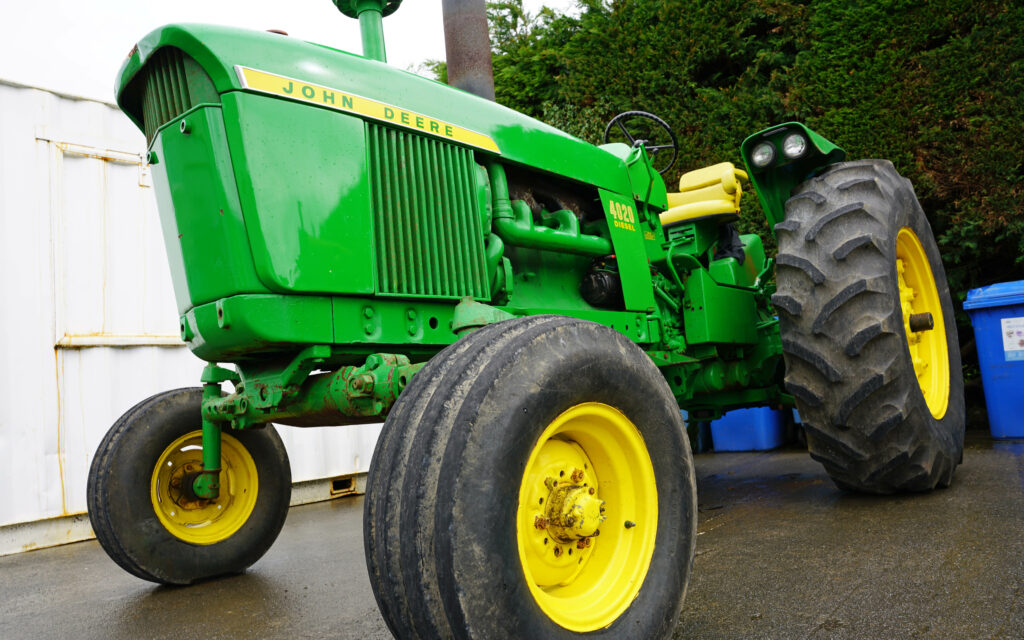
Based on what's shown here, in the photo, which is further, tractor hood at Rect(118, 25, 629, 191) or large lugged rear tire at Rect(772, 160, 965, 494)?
large lugged rear tire at Rect(772, 160, 965, 494)

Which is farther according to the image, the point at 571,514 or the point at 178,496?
the point at 178,496

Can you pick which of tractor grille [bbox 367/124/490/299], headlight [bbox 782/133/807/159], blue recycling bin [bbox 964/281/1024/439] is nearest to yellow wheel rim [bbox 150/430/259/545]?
tractor grille [bbox 367/124/490/299]

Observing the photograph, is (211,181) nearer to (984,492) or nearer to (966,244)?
(984,492)

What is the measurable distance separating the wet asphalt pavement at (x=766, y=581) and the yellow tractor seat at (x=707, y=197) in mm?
1512

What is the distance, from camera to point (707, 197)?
160 inches

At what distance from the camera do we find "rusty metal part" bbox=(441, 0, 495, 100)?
4629mm

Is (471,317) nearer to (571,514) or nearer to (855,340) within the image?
(571,514)

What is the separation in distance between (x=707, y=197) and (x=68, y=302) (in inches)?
151

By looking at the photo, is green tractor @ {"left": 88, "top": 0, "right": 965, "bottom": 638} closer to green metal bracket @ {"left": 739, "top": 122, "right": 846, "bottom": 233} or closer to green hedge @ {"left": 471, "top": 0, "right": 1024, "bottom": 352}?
green metal bracket @ {"left": 739, "top": 122, "right": 846, "bottom": 233}

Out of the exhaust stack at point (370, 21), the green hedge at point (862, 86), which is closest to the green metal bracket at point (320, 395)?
the exhaust stack at point (370, 21)

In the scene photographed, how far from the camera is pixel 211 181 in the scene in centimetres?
209

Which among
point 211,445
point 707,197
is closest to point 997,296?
point 707,197

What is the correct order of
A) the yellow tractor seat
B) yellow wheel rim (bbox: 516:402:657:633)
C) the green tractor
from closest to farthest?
the green tractor, yellow wheel rim (bbox: 516:402:657:633), the yellow tractor seat

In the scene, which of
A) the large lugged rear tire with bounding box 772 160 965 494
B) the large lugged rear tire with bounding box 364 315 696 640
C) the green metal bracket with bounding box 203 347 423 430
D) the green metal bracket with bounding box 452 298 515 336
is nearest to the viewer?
the large lugged rear tire with bounding box 364 315 696 640
